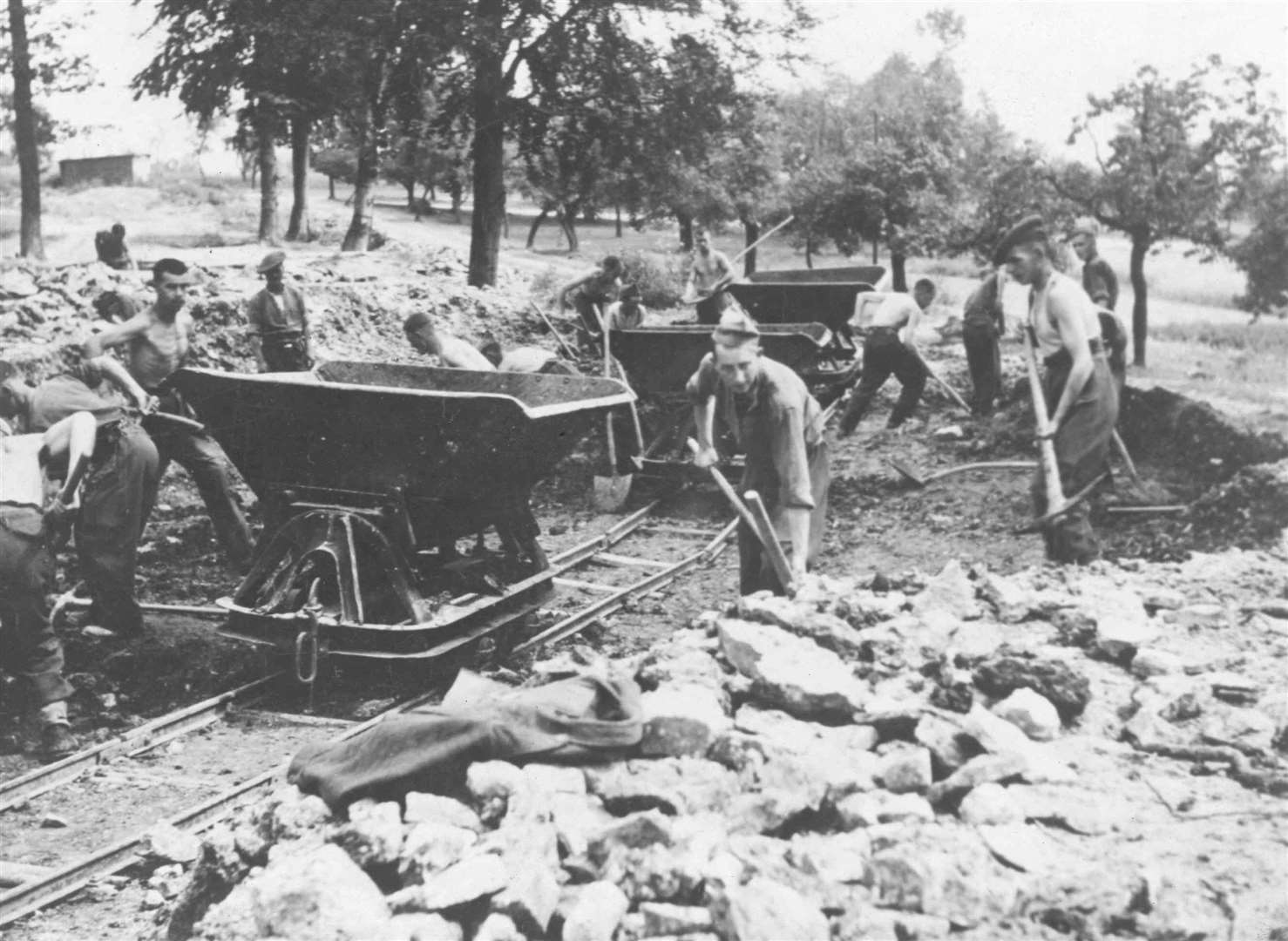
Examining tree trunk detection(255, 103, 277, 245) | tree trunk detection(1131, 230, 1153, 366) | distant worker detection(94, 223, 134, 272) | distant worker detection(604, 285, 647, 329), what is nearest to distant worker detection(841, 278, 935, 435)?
distant worker detection(604, 285, 647, 329)

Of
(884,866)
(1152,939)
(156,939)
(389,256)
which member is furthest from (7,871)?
(389,256)

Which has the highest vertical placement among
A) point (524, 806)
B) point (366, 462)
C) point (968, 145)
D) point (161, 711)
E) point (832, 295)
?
point (968, 145)

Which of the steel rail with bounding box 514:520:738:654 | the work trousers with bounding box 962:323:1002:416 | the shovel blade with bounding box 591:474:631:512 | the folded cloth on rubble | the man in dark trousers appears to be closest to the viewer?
the folded cloth on rubble

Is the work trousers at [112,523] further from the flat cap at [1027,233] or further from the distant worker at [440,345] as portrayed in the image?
the flat cap at [1027,233]

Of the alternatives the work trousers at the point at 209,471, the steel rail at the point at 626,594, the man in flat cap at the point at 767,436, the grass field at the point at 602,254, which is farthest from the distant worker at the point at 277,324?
the man in flat cap at the point at 767,436

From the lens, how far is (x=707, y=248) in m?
14.1

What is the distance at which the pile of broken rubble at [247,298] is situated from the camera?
1080cm

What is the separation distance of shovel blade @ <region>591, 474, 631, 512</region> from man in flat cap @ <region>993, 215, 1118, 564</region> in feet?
Result: 13.8

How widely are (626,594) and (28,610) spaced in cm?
348

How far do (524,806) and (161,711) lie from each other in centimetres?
330

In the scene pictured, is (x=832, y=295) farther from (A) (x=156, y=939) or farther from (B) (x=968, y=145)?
(B) (x=968, y=145)

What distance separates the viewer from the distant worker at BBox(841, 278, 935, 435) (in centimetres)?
1120

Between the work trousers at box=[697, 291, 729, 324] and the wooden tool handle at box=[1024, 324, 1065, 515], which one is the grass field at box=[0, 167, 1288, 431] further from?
the work trousers at box=[697, 291, 729, 324]

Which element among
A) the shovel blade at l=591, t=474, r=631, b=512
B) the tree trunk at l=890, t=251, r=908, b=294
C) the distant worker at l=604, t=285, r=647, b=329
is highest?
the tree trunk at l=890, t=251, r=908, b=294
